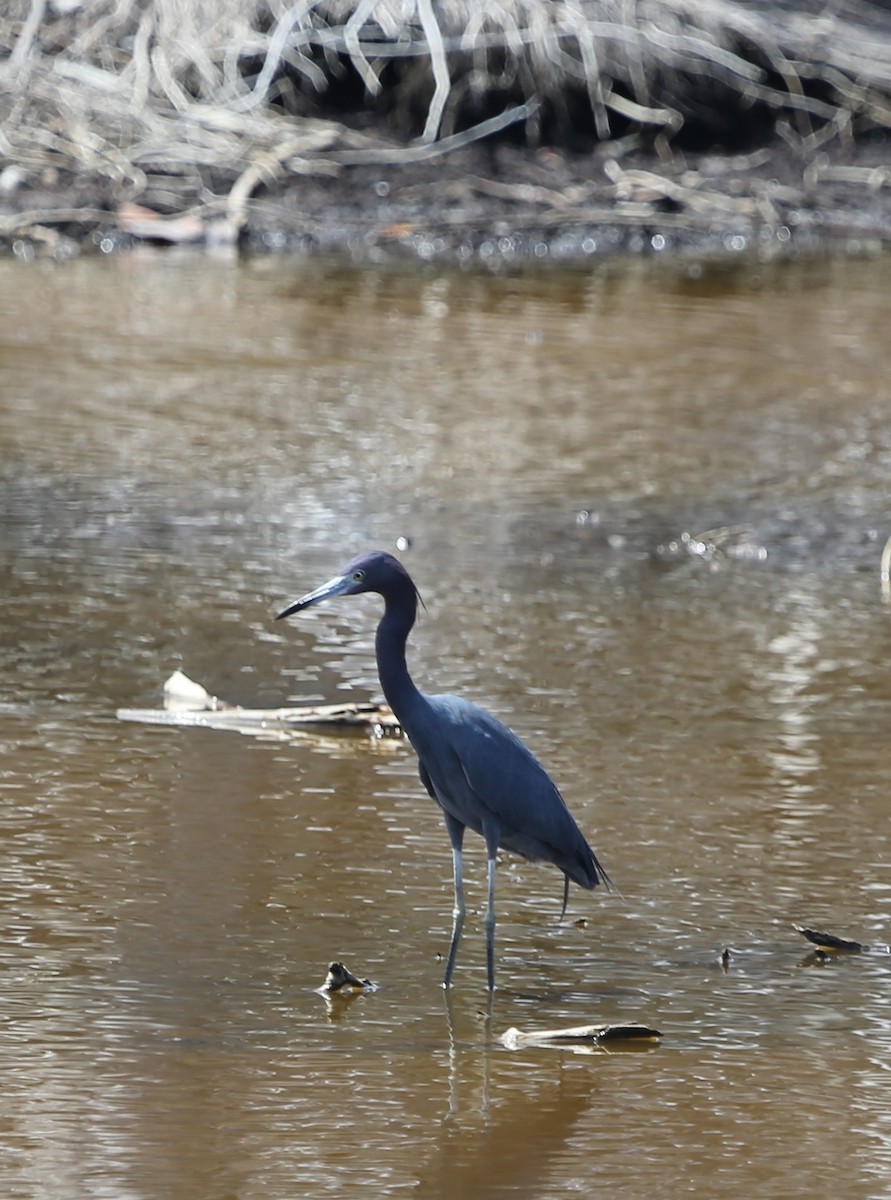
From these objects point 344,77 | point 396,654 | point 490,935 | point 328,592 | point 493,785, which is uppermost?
point 344,77

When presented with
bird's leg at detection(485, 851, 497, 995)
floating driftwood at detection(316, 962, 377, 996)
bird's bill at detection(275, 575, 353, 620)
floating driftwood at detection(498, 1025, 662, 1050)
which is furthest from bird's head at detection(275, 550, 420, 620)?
floating driftwood at detection(498, 1025, 662, 1050)

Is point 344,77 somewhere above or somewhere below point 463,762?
above

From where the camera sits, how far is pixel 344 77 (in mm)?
15562

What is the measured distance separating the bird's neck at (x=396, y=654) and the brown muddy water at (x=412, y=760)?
1.86ft

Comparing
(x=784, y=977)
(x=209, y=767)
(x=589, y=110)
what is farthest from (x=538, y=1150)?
(x=589, y=110)

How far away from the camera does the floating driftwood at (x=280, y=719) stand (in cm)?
580

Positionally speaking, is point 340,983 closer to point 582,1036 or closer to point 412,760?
point 582,1036

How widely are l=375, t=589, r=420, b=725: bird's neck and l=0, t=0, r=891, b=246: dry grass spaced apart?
10.0 metres

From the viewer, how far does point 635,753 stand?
5.74 m

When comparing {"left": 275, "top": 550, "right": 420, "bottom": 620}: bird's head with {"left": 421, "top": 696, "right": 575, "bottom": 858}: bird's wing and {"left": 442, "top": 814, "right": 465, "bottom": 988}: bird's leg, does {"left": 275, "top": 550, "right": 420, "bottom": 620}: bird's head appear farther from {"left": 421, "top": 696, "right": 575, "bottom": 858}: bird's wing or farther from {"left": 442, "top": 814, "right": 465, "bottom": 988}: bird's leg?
{"left": 442, "top": 814, "right": 465, "bottom": 988}: bird's leg

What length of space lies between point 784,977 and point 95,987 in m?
1.47

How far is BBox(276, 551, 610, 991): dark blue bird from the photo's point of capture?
14.3 feet

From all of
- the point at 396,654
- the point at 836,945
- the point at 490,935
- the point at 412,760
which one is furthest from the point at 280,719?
the point at 836,945

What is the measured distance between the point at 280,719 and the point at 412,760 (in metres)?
0.41
